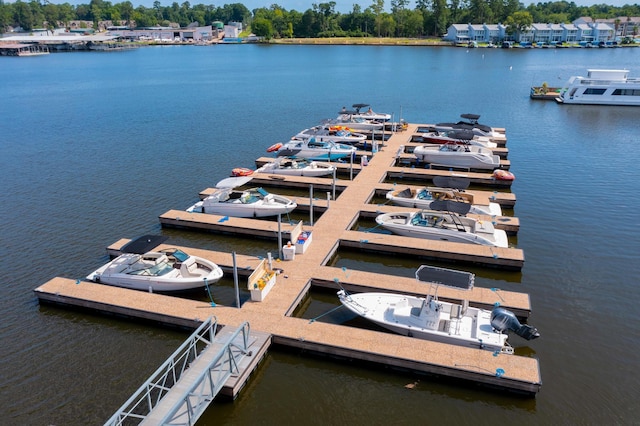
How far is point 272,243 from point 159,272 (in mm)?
7546

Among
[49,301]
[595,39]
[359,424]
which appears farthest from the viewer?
[595,39]

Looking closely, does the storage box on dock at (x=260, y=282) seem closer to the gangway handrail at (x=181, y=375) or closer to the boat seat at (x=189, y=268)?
the gangway handrail at (x=181, y=375)

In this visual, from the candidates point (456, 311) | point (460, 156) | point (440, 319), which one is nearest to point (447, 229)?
point (456, 311)

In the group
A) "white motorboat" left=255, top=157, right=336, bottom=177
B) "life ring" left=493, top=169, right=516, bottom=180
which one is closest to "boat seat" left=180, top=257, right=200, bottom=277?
"white motorboat" left=255, top=157, right=336, bottom=177

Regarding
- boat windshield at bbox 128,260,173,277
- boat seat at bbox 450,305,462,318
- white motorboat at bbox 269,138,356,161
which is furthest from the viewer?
white motorboat at bbox 269,138,356,161

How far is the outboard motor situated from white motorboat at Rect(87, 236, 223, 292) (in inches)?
468

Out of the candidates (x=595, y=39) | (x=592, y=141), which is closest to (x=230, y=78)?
(x=592, y=141)

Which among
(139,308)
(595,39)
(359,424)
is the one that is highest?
(595,39)

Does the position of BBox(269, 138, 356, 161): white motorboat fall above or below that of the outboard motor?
above

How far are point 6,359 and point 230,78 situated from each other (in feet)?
306

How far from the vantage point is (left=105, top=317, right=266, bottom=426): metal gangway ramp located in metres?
13.2

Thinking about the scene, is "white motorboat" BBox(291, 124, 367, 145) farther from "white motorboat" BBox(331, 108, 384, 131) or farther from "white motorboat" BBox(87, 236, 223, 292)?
"white motorboat" BBox(87, 236, 223, 292)

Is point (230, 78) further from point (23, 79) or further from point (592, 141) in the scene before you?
point (592, 141)

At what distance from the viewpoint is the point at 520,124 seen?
183 ft
